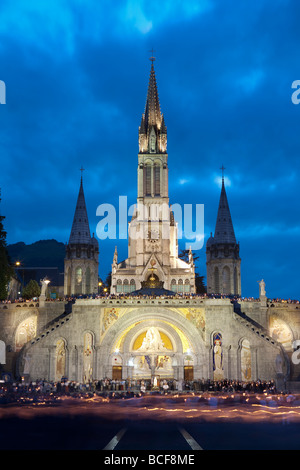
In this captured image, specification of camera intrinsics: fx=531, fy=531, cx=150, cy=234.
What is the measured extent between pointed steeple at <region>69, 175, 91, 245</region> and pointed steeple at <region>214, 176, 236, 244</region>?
25.3m

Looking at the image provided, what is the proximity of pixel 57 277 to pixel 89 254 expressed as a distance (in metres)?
16.5

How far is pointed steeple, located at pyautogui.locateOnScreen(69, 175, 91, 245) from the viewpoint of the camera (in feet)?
341

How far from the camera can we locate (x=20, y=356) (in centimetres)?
5662

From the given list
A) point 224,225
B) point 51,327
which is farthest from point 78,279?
point 51,327

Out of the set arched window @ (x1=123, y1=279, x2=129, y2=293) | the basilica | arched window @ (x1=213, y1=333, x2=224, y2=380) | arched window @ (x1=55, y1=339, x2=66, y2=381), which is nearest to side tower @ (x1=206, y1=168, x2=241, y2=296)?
arched window @ (x1=123, y1=279, x2=129, y2=293)

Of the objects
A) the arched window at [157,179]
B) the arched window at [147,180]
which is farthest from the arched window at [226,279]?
the arched window at [147,180]

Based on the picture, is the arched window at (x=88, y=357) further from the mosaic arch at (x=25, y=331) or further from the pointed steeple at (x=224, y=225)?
the pointed steeple at (x=224, y=225)

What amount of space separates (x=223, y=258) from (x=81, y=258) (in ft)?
88.9

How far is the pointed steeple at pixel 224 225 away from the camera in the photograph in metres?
101

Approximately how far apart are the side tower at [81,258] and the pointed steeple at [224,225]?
79.3 feet

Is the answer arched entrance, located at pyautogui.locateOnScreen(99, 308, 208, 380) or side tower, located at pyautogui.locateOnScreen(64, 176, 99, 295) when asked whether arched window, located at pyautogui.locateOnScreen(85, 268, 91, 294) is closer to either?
side tower, located at pyautogui.locateOnScreen(64, 176, 99, 295)

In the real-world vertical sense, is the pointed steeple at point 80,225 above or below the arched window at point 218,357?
above

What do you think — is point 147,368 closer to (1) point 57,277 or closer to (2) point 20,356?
(2) point 20,356
